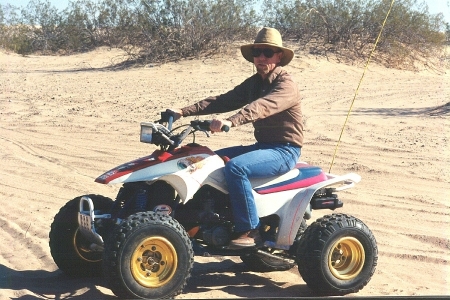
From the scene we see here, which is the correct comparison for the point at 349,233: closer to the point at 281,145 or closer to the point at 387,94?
the point at 281,145

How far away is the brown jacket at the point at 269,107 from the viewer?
553 centimetres

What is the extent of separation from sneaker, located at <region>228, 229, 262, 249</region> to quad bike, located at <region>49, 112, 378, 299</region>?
2.3 inches

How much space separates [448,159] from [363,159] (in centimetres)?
116

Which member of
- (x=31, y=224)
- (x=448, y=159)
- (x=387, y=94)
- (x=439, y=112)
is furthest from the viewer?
(x=387, y=94)

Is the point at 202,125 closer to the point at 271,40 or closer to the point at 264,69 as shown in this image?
the point at 264,69

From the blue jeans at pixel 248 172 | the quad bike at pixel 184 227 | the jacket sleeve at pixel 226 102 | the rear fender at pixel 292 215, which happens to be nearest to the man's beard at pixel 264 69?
the jacket sleeve at pixel 226 102

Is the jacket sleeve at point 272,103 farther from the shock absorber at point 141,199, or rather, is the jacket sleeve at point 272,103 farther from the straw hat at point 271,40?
the shock absorber at point 141,199

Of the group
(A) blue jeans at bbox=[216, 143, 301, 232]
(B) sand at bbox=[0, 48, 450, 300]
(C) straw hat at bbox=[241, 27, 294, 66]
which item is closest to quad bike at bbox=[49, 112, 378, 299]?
(A) blue jeans at bbox=[216, 143, 301, 232]

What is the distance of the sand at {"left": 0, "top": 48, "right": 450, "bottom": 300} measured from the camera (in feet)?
20.6

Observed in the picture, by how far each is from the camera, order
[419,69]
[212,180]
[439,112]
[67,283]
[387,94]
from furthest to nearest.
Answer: [419,69] < [387,94] < [439,112] < [67,283] < [212,180]

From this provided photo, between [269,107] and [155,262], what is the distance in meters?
1.38

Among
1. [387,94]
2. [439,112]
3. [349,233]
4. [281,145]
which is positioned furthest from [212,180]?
[387,94]

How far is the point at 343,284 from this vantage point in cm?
575

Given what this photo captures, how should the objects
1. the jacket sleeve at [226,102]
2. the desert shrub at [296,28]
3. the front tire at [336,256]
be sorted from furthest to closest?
the desert shrub at [296,28] → the jacket sleeve at [226,102] → the front tire at [336,256]
